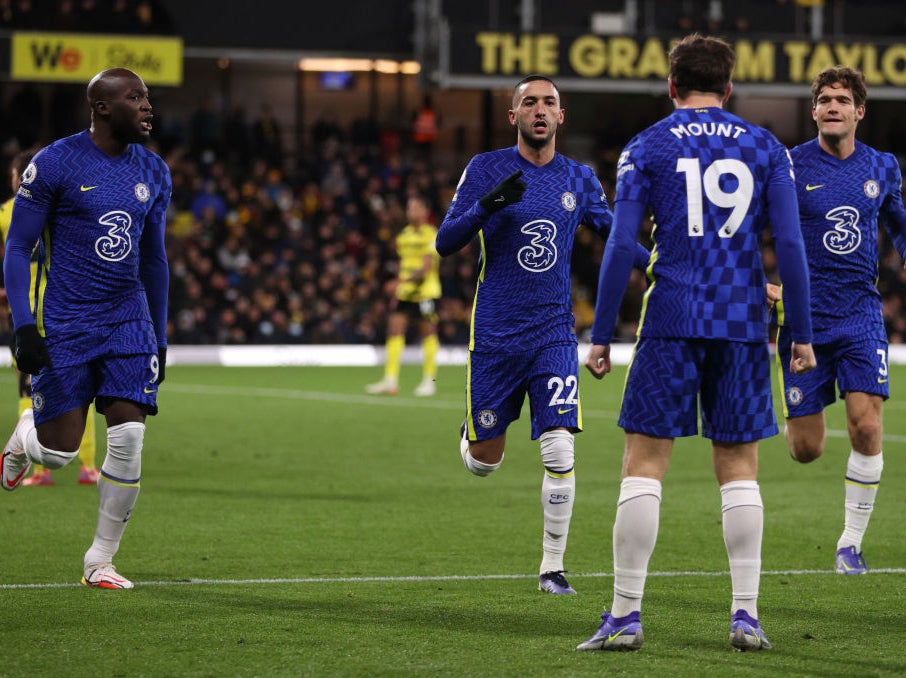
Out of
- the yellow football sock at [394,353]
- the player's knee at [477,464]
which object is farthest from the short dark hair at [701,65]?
the yellow football sock at [394,353]

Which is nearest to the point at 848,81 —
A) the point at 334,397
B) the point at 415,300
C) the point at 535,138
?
the point at 535,138

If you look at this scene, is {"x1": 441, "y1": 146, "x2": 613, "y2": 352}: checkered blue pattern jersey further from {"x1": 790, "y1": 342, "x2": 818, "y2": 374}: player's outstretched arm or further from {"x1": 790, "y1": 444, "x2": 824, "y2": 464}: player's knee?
{"x1": 790, "y1": 342, "x2": 818, "y2": 374}: player's outstretched arm

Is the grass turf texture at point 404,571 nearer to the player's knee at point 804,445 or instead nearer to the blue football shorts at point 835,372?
the player's knee at point 804,445

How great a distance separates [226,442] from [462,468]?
2.80 metres

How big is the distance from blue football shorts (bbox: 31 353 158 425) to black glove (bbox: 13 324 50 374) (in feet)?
0.59

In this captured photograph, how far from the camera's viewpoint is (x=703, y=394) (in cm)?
546

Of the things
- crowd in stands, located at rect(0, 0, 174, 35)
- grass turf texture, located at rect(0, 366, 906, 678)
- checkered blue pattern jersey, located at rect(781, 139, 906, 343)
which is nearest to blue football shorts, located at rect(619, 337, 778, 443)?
grass turf texture, located at rect(0, 366, 906, 678)

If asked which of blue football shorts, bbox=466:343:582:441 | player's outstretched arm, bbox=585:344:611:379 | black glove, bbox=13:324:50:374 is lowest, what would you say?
blue football shorts, bbox=466:343:582:441

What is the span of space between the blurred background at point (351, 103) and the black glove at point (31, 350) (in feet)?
64.4

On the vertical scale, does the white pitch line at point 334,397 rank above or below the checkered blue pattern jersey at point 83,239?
below

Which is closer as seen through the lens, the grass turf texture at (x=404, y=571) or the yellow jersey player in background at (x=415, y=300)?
the grass turf texture at (x=404, y=571)

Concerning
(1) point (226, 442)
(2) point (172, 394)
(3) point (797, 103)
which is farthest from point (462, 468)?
(3) point (797, 103)

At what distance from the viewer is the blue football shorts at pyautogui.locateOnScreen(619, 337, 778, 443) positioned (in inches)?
210

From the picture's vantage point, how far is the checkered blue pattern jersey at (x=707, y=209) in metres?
5.31
